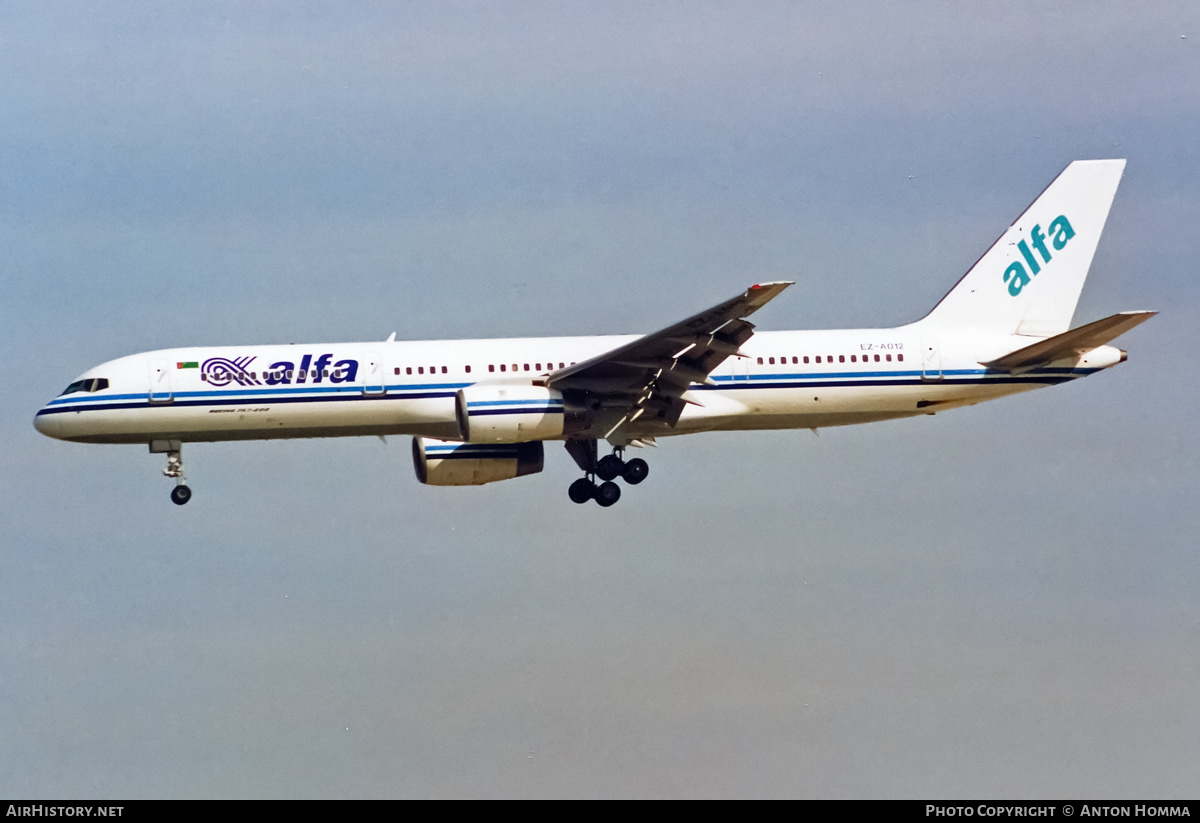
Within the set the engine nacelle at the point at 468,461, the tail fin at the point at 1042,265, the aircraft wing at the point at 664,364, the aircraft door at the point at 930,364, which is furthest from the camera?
the tail fin at the point at 1042,265

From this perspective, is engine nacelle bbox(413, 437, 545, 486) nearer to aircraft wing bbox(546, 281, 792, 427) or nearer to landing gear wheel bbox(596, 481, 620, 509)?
landing gear wheel bbox(596, 481, 620, 509)

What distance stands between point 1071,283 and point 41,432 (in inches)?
1007

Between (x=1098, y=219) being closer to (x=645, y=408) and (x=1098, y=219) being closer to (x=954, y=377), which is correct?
(x=954, y=377)

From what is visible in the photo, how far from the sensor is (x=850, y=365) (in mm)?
44031

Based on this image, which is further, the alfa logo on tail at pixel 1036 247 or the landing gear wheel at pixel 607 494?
the alfa logo on tail at pixel 1036 247

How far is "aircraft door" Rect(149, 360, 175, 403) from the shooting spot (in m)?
43.1

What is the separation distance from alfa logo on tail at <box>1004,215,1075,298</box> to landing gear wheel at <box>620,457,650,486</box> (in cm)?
1035

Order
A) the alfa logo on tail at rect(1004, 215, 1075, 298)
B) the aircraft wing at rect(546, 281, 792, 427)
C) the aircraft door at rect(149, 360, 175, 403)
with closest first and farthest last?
the aircraft wing at rect(546, 281, 792, 427) → the aircraft door at rect(149, 360, 175, 403) → the alfa logo on tail at rect(1004, 215, 1075, 298)

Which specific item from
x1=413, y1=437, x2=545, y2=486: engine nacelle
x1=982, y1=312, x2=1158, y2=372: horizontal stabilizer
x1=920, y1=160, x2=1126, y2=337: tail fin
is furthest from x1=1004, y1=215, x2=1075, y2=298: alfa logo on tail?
x1=413, y1=437, x2=545, y2=486: engine nacelle

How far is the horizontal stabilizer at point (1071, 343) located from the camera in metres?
41.8

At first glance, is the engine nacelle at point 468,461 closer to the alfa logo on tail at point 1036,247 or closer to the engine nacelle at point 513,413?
the engine nacelle at point 513,413

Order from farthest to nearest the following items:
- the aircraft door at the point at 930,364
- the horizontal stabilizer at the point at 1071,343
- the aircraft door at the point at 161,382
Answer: the aircraft door at the point at 930,364 < the aircraft door at the point at 161,382 < the horizontal stabilizer at the point at 1071,343

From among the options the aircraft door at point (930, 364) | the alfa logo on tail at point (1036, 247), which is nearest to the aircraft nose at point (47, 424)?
the aircraft door at point (930, 364)
